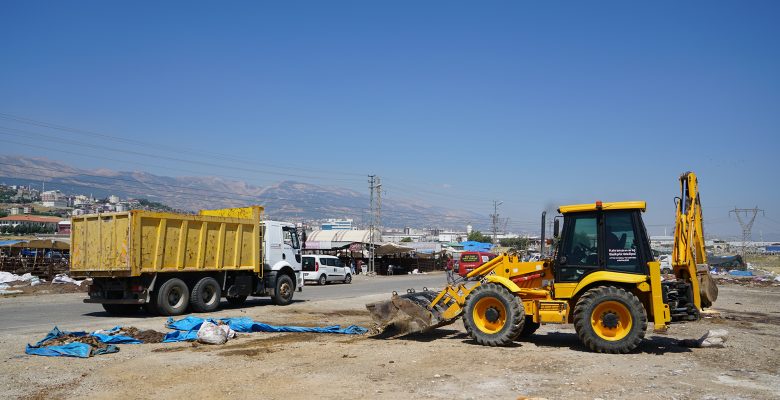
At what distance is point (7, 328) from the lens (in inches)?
552

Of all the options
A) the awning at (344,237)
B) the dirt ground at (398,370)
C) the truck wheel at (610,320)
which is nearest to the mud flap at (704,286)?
the dirt ground at (398,370)

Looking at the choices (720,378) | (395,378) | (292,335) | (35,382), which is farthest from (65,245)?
(720,378)

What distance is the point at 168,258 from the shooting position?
55.6ft

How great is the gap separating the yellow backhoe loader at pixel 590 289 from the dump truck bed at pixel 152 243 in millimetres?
7088

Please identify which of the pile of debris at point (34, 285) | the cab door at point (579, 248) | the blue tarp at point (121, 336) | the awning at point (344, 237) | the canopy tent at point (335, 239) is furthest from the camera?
the awning at point (344, 237)

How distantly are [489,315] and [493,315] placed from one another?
Result: 2.9 inches

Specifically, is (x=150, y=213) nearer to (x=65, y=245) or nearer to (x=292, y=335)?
(x=292, y=335)

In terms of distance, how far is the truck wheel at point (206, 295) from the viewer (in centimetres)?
1752

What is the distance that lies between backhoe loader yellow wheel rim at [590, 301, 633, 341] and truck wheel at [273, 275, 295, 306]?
12.1 metres

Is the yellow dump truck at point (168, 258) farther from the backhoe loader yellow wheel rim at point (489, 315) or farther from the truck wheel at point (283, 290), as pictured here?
the backhoe loader yellow wheel rim at point (489, 315)

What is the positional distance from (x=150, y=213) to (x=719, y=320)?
14.9m

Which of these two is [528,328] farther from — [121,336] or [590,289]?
[121,336]

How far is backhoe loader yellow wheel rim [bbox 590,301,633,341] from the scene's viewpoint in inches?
411

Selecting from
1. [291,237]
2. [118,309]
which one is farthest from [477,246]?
[118,309]
